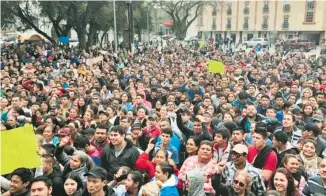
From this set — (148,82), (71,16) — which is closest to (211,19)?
(71,16)

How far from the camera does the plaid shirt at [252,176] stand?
3.62 metres

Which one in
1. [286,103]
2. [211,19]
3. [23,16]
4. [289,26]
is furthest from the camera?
[211,19]

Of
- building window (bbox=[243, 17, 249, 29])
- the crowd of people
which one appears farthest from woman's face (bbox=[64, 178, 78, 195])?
building window (bbox=[243, 17, 249, 29])

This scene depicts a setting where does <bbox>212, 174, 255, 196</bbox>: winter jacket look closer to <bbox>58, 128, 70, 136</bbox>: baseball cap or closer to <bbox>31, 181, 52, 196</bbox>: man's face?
<bbox>31, 181, 52, 196</bbox>: man's face

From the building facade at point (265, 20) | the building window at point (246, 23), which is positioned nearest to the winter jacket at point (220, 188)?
the building facade at point (265, 20)

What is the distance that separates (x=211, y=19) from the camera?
199 feet

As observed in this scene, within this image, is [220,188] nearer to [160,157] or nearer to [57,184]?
[160,157]

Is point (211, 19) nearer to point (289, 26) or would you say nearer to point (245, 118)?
point (289, 26)

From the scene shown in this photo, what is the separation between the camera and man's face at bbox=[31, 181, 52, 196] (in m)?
3.39

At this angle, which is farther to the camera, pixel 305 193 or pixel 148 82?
pixel 148 82

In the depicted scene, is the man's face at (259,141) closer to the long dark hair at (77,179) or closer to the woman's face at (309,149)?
the woman's face at (309,149)

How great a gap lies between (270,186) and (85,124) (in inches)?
145

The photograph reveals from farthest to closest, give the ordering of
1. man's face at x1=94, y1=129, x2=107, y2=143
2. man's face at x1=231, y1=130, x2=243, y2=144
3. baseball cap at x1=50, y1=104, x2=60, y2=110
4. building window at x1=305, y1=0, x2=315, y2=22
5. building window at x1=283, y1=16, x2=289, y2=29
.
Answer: building window at x1=283, y1=16, x2=289, y2=29 < building window at x1=305, y1=0, x2=315, y2=22 < baseball cap at x1=50, y1=104, x2=60, y2=110 < man's face at x1=94, y1=129, x2=107, y2=143 < man's face at x1=231, y1=130, x2=243, y2=144

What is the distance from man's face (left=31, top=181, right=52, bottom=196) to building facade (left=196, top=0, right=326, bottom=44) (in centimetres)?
4929
